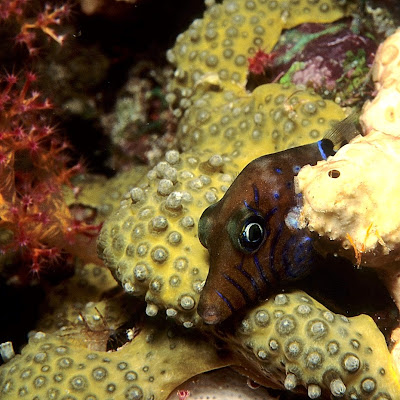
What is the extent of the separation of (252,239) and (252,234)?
30 millimetres

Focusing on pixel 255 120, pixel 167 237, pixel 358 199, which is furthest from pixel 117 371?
pixel 255 120

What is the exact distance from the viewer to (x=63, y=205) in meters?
3.89

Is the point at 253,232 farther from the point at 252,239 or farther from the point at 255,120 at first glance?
the point at 255,120

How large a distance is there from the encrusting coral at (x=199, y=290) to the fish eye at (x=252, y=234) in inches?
16.4

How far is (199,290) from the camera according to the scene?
8.50ft

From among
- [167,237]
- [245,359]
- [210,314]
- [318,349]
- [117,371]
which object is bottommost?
[245,359]

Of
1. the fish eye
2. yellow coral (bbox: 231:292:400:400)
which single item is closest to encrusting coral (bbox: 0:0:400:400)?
yellow coral (bbox: 231:292:400:400)

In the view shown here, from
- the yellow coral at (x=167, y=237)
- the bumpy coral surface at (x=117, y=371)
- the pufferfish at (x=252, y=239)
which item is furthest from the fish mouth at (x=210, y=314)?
the bumpy coral surface at (x=117, y=371)

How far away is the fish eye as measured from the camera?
7.57ft

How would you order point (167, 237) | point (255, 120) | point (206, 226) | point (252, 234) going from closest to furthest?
point (252, 234) → point (206, 226) → point (167, 237) → point (255, 120)

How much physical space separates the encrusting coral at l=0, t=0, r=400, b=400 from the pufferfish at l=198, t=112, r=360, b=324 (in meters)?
0.20

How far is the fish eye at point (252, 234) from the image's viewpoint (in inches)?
90.8

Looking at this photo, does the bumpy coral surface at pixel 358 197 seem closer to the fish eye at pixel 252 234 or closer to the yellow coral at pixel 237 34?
the fish eye at pixel 252 234

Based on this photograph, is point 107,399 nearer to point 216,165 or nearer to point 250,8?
point 216,165
